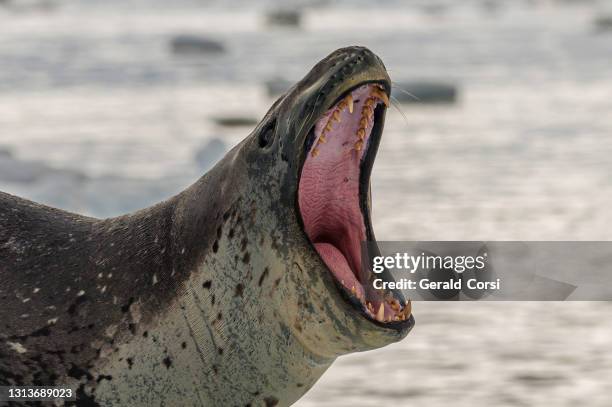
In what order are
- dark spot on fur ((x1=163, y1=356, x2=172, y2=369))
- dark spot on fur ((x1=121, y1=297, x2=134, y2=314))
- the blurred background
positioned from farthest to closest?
the blurred background, dark spot on fur ((x1=121, y1=297, x2=134, y2=314)), dark spot on fur ((x1=163, y1=356, x2=172, y2=369))

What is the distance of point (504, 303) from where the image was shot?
6.75m

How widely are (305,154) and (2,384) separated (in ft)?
3.98

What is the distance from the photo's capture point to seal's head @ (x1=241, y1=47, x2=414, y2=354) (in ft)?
11.8

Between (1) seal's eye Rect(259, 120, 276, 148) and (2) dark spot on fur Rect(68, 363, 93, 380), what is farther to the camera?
(2) dark spot on fur Rect(68, 363, 93, 380)

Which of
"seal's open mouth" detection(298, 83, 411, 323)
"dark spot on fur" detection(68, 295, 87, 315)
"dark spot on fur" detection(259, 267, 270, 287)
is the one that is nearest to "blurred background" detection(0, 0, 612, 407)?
"seal's open mouth" detection(298, 83, 411, 323)

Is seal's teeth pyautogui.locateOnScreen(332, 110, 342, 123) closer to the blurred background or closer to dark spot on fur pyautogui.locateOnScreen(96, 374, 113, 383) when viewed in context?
the blurred background

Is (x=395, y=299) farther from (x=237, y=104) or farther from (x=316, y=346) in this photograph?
(x=237, y=104)

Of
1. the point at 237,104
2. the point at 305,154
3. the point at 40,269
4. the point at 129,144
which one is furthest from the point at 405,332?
the point at 237,104

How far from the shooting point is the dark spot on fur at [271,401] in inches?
151

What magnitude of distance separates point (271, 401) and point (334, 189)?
0.62m

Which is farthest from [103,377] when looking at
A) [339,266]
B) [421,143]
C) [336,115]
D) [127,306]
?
[421,143]

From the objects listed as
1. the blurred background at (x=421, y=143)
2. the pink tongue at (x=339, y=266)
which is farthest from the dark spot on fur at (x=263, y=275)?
the blurred background at (x=421, y=143)

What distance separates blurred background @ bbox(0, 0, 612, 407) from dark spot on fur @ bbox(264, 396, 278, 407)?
0.99 meters

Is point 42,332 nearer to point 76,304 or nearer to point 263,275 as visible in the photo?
point 76,304
